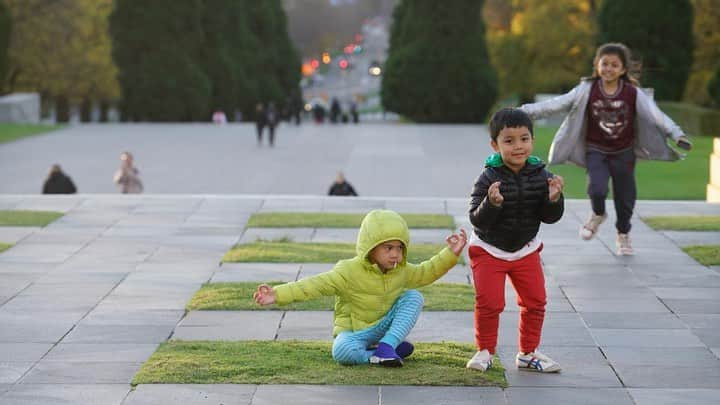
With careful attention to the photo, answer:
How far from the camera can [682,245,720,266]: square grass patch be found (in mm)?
11037

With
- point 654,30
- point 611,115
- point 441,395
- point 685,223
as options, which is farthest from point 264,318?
point 654,30

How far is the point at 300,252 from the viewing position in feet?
38.0

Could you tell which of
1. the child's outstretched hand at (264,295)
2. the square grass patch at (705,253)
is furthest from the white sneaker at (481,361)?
the square grass patch at (705,253)

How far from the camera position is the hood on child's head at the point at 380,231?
702 cm

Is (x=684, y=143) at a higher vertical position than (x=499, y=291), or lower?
higher

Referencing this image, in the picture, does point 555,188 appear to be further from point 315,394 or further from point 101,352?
point 101,352

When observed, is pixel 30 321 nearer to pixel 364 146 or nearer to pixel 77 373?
pixel 77 373

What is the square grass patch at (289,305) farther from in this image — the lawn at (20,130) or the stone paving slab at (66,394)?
the lawn at (20,130)

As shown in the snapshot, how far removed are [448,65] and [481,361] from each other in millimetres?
43141

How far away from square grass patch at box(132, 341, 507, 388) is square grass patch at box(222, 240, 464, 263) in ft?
11.0

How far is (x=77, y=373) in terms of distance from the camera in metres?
7.26

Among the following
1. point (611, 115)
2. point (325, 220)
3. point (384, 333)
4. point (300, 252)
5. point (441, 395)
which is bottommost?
point (325, 220)

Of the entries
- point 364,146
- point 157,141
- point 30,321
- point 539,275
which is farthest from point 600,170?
point 157,141

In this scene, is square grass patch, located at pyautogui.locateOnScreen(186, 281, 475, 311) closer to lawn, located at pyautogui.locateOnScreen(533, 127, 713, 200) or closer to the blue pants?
the blue pants
